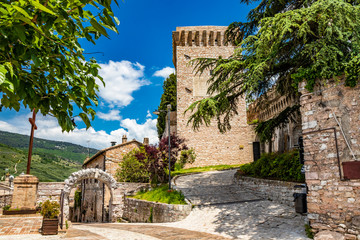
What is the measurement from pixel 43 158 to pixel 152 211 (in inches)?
2933

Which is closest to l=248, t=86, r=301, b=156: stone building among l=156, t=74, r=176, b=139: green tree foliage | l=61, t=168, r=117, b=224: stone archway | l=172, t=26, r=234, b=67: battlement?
l=172, t=26, r=234, b=67: battlement

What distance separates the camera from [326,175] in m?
6.78

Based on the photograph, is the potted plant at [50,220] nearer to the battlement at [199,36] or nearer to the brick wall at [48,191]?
the brick wall at [48,191]

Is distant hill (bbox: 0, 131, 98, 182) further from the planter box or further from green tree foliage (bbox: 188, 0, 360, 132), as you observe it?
green tree foliage (bbox: 188, 0, 360, 132)

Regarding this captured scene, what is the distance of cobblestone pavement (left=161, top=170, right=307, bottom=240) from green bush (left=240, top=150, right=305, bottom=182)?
112cm

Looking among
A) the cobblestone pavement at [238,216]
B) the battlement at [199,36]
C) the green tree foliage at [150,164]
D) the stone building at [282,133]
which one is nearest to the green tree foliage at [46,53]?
the cobblestone pavement at [238,216]

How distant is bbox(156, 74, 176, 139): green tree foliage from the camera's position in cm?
3016

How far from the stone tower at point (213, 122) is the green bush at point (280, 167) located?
11.3m

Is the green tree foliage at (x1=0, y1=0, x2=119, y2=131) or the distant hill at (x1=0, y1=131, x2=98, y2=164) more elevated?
the distant hill at (x1=0, y1=131, x2=98, y2=164)

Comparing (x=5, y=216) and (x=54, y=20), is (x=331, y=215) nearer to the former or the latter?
(x=54, y=20)

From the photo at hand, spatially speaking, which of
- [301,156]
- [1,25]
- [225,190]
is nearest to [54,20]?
[1,25]

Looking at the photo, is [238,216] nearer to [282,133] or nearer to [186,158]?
[186,158]

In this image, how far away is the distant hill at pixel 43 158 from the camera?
58.6 m

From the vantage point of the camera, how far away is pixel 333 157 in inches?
265
